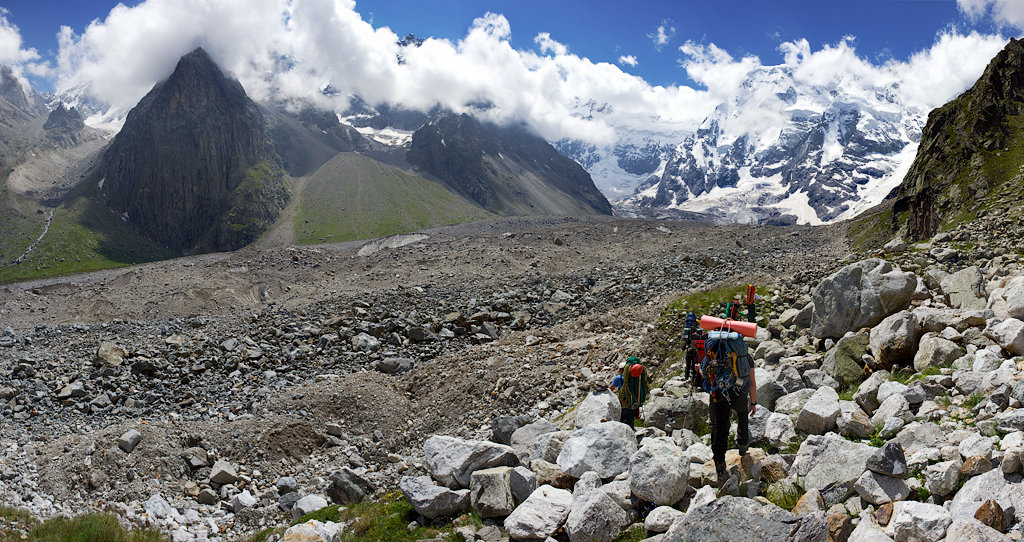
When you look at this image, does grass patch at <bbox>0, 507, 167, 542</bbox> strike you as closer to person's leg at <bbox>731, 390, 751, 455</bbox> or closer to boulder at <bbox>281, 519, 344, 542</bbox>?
boulder at <bbox>281, 519, 344, 542</bbox>

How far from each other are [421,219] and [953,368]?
190 metres

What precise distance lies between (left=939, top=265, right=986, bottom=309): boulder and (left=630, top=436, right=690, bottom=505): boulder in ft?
29.3

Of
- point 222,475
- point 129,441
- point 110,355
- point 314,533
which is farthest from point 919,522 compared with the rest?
point 110,355

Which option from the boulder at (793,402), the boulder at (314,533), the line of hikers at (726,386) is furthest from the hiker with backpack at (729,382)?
the boulder at (314,533)

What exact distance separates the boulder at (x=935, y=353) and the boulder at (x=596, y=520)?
685 cm

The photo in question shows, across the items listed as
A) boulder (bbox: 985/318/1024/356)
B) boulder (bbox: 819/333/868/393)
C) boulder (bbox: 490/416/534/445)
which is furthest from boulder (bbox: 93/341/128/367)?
boulder (bbox: 985/318/1024/356)

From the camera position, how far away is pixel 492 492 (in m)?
10.5

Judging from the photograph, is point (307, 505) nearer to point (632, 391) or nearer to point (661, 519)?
point (632, 391)

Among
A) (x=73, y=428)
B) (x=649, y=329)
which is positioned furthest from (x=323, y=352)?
(x=649, y=329)

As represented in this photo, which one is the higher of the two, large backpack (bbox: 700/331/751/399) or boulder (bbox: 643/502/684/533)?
large backpack (bbox: 700/331/751/399)

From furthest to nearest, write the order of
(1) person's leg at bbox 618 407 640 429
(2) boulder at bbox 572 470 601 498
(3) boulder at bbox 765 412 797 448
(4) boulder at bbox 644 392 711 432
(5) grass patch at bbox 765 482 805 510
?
(1) person's leg at bbox 618 407 640 429
(4) boulder at bbox 644 392 711 432
(3) boulder at bbox 765 412 797 448
(2) boulder at bbox 572 470 601 498
(5) grass patch at bbox 765 482 805 510

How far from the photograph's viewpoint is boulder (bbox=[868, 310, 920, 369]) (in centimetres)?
1198

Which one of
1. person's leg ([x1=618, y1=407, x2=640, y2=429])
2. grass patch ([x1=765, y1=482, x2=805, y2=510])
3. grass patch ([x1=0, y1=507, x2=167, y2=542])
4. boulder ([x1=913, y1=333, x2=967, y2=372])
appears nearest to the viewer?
grass patch ([x1=765, y1=482, x2=805, y2=510])

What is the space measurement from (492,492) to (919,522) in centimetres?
647
